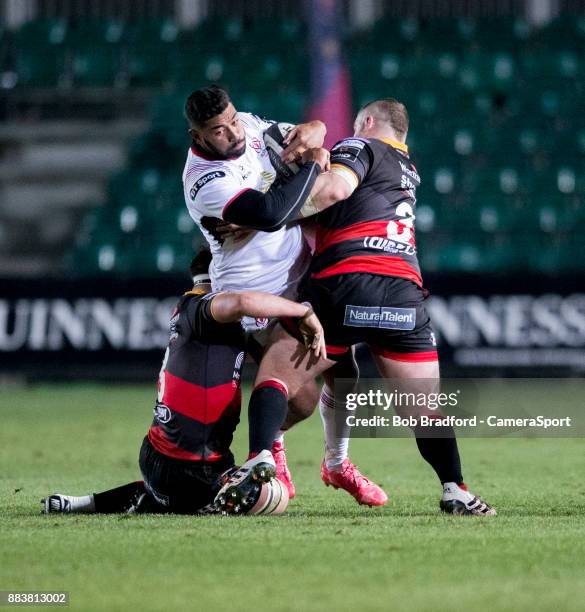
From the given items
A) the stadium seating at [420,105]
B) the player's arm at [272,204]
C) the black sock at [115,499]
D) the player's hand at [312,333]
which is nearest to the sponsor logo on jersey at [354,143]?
the player's arm at [272,204]

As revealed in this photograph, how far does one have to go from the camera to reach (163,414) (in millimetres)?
5820

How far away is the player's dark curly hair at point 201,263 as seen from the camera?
6586mm

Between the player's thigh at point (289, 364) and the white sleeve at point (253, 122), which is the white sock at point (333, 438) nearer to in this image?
the player's thigh at point (289, 364)

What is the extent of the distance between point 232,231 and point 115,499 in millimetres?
1367

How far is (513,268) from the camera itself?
1470 centimetres

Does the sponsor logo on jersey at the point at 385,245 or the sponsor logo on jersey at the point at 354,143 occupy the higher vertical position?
the sponsor logo on jersey at the point at 354,143

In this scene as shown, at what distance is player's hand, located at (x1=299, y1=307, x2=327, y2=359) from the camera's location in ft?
18.3

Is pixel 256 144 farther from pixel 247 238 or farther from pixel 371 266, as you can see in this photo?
pixel 371 266

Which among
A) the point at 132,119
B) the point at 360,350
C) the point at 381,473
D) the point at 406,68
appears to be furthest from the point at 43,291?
the point at 381,473

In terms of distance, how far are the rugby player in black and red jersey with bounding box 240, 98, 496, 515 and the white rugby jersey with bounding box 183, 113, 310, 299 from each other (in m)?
0.18

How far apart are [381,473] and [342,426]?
1421 millimetres

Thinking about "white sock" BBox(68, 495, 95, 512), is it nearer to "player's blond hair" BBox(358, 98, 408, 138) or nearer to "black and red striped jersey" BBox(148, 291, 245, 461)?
"black and red striped jersey" BBox(148, 291, 245, 461)

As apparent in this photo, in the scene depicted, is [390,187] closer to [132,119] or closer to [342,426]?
[342,426]

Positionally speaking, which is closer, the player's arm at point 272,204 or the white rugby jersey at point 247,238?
the player's arm at point 272,204
